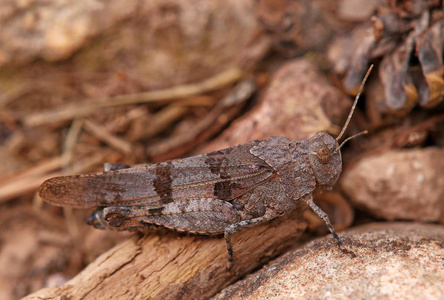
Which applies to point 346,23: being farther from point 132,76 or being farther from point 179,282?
point 179,282

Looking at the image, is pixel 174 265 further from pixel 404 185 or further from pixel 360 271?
pixel 404 185

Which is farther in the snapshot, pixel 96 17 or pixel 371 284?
pixel 96 17

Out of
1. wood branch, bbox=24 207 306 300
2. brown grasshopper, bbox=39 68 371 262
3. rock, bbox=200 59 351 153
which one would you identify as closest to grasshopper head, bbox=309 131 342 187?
brown grasshopper, bbox=39 68 371 262

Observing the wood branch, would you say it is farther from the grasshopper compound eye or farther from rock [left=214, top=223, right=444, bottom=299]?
the grasshopper compound eye

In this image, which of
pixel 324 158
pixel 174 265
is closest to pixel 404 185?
pixel 324 158

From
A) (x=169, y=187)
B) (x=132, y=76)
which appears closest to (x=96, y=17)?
(x=132, y=76)

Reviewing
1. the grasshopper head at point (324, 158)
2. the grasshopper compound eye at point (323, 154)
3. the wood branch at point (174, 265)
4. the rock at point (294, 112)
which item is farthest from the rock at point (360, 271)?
the rock at point (294, 112)
